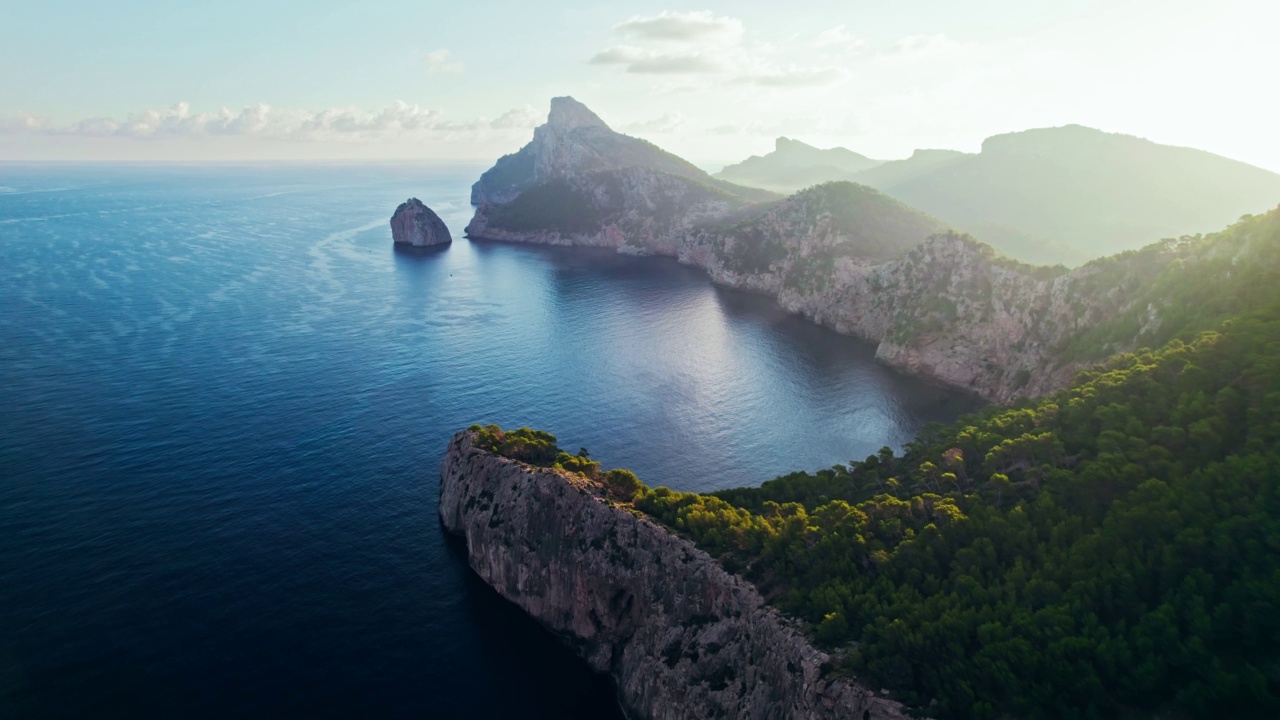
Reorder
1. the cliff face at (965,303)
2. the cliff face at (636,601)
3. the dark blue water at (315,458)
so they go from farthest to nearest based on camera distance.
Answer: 1. the cliff face at (965,303)
2. the dark blue water at (315,458)
3. the cliff face at (636,601)

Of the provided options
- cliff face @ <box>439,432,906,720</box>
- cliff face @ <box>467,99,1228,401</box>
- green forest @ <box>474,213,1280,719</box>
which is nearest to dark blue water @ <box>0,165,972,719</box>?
cliff face @ <box>439,432,906,720</box>

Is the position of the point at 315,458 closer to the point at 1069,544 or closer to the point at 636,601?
the point at 636,601

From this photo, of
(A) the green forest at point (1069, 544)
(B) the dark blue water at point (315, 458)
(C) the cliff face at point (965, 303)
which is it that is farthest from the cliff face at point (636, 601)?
(C) the cliff face at point (965, 303)

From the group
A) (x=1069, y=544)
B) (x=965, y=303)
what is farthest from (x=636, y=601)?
(x=965, y=303)

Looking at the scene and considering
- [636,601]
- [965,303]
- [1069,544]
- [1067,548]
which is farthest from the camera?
[965,303]

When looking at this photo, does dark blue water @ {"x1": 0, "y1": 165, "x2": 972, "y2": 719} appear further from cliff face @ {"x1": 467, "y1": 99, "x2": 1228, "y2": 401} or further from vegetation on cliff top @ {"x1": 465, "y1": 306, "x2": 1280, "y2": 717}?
vegetation on cliff top @ {"x1": 465, "y1": 306, "x2": 1280, "y2": 717}

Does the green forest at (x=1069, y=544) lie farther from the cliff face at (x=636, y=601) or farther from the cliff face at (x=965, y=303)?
the cliff face at (x=965, y=303)
